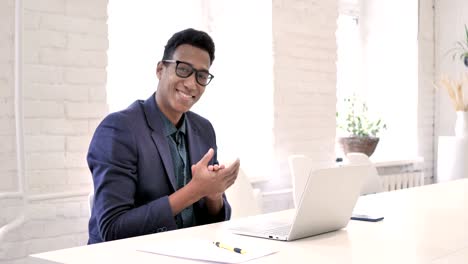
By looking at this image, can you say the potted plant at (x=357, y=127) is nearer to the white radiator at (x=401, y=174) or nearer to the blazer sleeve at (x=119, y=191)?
the white radiator at (x=401, y=174)

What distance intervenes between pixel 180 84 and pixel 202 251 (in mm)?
937

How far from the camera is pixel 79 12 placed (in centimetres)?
276

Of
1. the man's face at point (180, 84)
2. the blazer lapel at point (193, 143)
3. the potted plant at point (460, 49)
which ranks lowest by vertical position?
the blazer lapel at point (193, 143)

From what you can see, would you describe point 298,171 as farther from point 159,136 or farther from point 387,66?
point 387,66

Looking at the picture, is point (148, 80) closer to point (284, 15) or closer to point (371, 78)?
point (284, 15)

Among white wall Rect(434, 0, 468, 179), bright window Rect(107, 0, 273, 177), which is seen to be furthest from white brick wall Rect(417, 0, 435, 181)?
bright window Rect(107, 0, 273, 177)

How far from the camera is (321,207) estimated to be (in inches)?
68.1

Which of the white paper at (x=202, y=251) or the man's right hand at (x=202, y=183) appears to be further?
the man's right hand at (x=202, y=183)

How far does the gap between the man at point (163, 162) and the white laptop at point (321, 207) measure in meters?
0.24

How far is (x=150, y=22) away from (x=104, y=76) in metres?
0.92

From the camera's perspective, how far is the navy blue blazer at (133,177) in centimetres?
198

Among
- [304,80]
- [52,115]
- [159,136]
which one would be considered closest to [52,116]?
[52,115]

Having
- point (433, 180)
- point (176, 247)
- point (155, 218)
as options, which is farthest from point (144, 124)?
point (433, 180)

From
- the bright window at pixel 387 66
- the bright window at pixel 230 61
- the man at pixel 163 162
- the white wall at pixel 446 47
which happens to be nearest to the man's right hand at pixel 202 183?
the man at pixel 163 162
